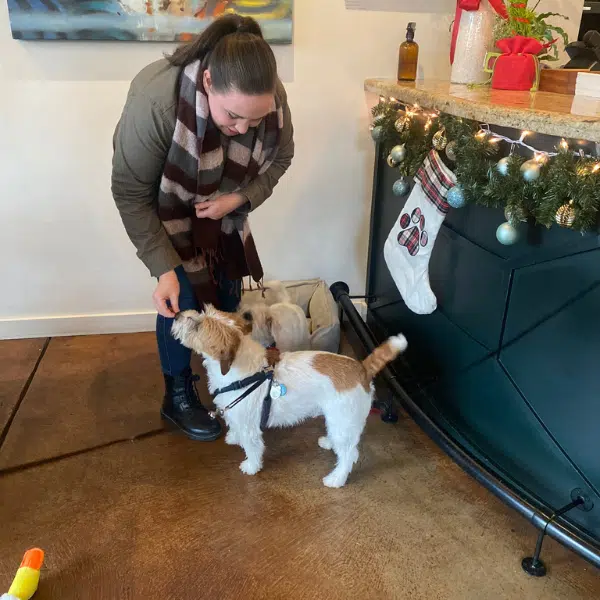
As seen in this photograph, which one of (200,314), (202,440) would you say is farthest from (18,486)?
(200,314)

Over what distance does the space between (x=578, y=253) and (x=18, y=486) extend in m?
1.78

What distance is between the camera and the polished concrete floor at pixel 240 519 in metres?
1.49

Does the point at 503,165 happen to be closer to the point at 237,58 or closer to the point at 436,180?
the point at 436,180

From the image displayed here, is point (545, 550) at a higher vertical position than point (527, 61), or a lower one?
lower

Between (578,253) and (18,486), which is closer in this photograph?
(578,253)

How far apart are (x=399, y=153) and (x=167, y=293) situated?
3.09 feet

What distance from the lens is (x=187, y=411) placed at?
2.05 meters

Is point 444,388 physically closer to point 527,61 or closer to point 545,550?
point 545,550

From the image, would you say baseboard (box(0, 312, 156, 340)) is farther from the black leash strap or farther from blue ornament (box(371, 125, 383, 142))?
blue ornament (box(371, 125, 383, 142))

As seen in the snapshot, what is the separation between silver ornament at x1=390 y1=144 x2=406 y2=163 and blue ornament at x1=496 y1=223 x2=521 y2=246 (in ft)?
1.94

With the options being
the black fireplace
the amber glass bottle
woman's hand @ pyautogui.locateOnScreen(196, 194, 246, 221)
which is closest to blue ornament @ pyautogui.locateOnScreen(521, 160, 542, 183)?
woman's hand @ pyautogui.locateOnScreen(196, 194, 246, 221)

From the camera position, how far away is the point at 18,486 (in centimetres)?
178

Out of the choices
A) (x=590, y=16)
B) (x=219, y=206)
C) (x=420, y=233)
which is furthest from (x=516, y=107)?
(x=590, y=16)

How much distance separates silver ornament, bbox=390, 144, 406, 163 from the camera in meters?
1.97
